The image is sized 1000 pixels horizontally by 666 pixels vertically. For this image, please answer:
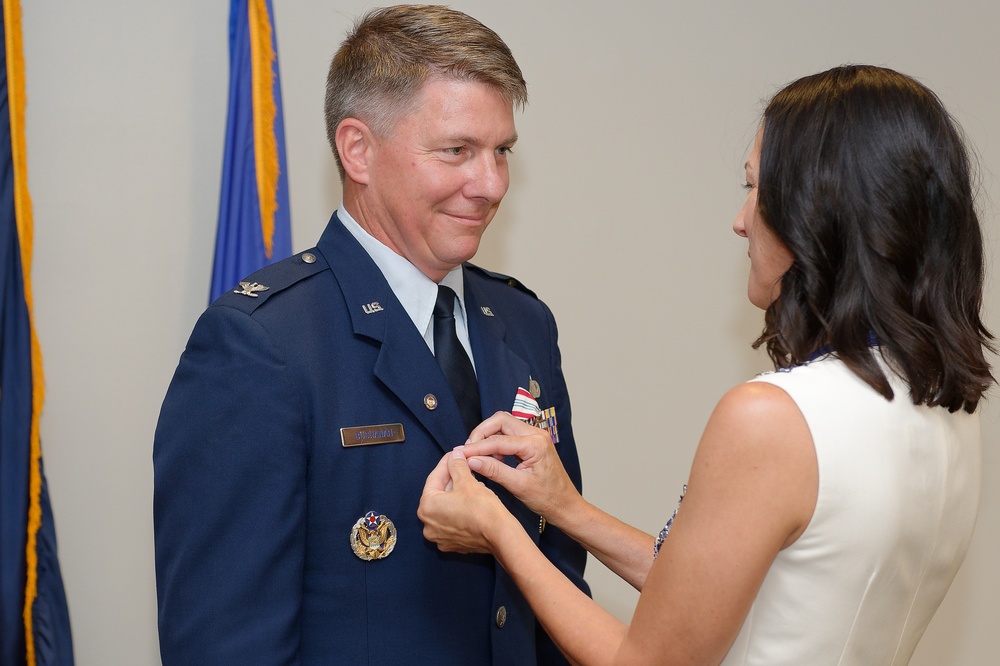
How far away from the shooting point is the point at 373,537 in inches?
59.0

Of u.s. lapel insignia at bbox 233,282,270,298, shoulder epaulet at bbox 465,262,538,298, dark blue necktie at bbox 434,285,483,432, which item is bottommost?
dark blue necktie at bbox 434,285,483,432

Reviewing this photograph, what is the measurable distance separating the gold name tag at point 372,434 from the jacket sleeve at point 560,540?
17.8 inches

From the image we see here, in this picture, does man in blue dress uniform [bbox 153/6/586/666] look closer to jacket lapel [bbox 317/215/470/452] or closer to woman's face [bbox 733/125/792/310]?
jacket lapel [bbox 317/215/470/452]

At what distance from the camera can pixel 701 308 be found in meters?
3.16

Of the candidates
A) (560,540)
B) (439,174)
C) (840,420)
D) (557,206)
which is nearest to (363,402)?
(439,174)

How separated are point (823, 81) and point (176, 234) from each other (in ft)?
6.18

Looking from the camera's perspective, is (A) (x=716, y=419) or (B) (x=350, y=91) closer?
(A) (x=716, y=419)

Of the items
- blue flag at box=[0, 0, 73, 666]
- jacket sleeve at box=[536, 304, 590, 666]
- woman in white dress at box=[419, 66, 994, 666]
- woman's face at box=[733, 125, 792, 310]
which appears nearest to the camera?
woman in white dress at box=[419, 66, 994, 666]

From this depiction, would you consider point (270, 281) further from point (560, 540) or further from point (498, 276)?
point (560, 540)

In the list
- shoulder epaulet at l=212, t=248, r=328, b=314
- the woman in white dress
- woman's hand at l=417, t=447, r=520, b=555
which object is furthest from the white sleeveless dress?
shoulder epaulet at l=212, t=248, r=328, b=314

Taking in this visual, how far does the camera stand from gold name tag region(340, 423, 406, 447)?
1485mm

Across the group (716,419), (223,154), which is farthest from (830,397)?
(223,154)

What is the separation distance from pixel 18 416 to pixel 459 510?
4.55ft

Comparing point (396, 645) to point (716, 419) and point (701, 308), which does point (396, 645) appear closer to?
point (716, 419)
